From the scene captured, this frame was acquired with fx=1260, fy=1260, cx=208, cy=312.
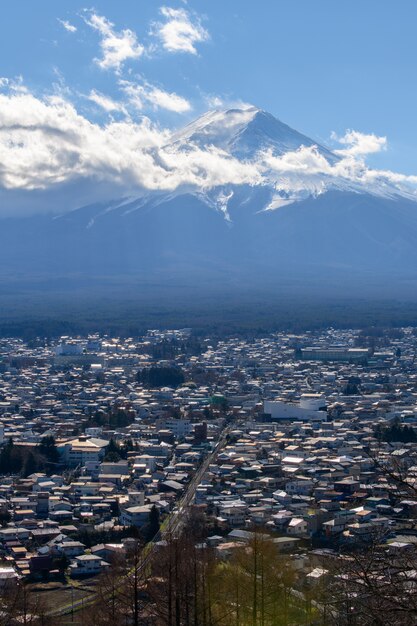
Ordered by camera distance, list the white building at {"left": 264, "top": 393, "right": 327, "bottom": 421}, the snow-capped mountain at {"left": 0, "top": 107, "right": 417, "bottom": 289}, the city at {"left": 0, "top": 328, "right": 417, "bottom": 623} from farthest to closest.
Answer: the snow-capped mountain at {"left": 0, "top": 107, "right": 417, "bottom": 289} → the white building at {"left": 264, "top": 393, "right": 327, "bottom": 421} → the city at {"left": 0, "top": 328, "right": 417, "bottom": 623}

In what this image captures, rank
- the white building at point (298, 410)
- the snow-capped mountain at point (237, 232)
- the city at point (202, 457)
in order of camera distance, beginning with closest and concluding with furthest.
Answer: the city at point (202, 457) → the white building at point (298, 410) → the snow-capped mountain at point (237, 232)

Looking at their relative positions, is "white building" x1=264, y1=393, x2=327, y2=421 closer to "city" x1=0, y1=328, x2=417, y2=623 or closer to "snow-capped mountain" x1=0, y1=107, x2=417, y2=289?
"city" x1=0, y1=328, x2=417, y2=623

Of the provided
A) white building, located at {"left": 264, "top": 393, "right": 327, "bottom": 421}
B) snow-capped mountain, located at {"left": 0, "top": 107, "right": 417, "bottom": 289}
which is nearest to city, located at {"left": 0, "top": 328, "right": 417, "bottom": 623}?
white building, located at {"left": 264, "top": 393, "right": 327, "bottom": 421}

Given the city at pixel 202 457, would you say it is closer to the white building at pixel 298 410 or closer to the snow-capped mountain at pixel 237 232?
the white building at pixel 298 410

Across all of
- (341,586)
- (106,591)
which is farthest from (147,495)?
(341,586)

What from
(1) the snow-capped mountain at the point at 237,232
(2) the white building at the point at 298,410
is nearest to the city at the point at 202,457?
(2) the white building at the point at 298,410

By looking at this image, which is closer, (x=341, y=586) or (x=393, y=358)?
(x=341, y=586)

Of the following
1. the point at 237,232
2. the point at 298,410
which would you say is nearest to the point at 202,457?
the point at 298,410

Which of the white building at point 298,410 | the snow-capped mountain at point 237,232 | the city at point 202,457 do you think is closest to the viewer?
the city at point 202,457

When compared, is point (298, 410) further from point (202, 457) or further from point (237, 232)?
point (237, 232)

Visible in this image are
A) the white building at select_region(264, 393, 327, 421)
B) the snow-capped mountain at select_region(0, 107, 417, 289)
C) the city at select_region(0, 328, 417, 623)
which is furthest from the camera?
the snow-capped mountain at select_region(0, 107, 417, 289)

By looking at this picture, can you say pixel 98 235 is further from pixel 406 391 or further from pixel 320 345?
pixel 406 391
